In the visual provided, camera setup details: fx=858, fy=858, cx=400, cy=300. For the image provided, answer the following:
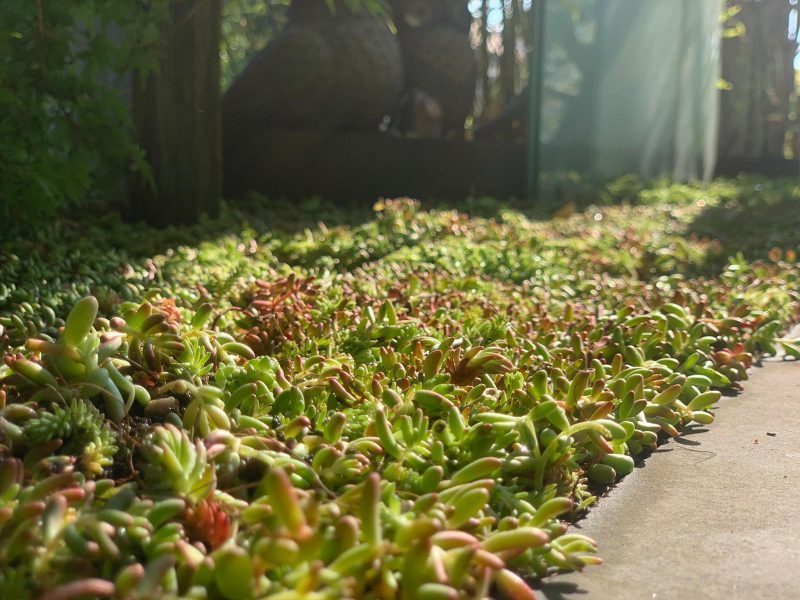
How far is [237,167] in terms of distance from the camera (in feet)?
21.1

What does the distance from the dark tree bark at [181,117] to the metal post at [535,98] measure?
4.27 metres

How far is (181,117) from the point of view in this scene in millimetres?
4809

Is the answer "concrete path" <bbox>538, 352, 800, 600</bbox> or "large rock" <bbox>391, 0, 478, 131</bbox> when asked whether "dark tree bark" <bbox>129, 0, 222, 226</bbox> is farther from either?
"large rock" <bbox>391, 0, 478, 131</bbox>

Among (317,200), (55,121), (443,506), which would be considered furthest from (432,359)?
(317,200)

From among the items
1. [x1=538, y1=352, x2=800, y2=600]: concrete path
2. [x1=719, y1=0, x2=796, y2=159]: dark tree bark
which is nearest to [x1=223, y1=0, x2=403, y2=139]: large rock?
[x1=538, y1=352, x2=800, y2=600]: concrete path

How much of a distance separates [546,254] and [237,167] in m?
2.87

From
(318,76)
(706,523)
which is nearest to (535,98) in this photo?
(318,76)

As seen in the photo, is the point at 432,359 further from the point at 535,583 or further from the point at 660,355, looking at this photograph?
the point at 660,355

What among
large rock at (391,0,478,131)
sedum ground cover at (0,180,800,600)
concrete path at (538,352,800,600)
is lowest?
concrete path at (538,352,800,600)

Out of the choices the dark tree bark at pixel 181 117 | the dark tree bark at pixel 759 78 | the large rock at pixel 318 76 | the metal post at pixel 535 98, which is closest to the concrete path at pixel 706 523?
the dark tree bark at pixel 181 117

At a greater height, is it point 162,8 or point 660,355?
point 162,8

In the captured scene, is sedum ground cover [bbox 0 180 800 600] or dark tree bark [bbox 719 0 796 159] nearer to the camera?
sedum ground cover [bbox 0 180 800 600]

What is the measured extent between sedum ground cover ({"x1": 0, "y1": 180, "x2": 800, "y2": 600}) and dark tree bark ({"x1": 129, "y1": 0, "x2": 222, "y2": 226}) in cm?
87

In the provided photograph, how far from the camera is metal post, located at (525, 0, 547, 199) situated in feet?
27.1
